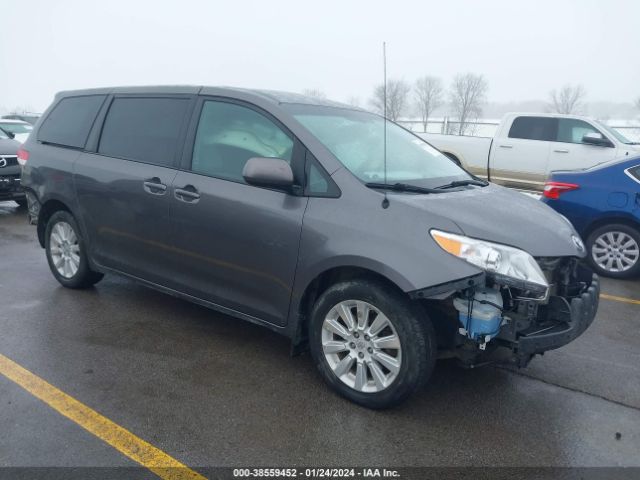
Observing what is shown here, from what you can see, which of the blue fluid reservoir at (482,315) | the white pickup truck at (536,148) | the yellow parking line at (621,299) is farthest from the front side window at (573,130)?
the blue fluid reservoir at (482,315)

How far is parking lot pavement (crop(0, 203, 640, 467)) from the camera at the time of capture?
8.93 ft

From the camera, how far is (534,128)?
1008 centimetres

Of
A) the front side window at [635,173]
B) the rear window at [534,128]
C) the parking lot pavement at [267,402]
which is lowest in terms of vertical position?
the parking lot pavement at [267,402]

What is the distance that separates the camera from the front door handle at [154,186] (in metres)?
3.92

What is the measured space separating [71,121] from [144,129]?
111 centimetres

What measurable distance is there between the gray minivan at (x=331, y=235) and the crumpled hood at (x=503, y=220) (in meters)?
0.01

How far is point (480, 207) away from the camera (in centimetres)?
321

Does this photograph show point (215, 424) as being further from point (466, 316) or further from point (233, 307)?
point (466, 316)

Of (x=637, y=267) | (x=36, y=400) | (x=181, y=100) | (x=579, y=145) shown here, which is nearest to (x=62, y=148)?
(x=181, y=100)

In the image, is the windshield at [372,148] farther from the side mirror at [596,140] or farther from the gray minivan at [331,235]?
the side mirror at [596,140]

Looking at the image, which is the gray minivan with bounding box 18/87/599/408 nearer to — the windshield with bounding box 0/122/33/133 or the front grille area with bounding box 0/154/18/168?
the front grille area with bounding box 0/154/18/168

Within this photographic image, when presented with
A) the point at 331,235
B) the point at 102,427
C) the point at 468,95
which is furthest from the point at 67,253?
the point at 468,95

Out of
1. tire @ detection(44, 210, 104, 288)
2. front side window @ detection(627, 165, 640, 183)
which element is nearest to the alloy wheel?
tire @ detection(44, 210, 104, 288)

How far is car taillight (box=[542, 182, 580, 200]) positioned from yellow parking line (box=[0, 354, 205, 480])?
5.22 metres
